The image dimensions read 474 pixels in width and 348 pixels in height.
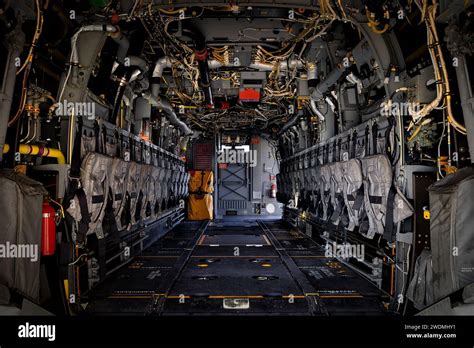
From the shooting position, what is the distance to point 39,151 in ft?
14.4

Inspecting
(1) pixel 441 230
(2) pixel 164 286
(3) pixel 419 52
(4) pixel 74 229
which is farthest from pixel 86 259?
(3) pixel 419 52

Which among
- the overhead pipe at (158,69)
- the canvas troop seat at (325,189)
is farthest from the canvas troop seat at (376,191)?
the overhead pipe at (158,69)

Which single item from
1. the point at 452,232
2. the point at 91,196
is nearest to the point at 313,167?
the point at 452,232

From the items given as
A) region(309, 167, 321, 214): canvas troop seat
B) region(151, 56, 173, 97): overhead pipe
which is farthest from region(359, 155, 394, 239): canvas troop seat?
region(151, 56, 173, 97): overhead pipe

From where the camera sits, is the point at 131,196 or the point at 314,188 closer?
the point at 131,196

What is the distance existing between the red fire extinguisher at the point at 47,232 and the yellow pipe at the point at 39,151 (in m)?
0.78

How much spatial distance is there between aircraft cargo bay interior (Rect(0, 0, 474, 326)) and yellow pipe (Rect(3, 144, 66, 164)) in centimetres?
3

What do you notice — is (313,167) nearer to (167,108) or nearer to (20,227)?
(167,108)

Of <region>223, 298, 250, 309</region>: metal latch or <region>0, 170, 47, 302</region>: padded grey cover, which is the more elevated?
<region>0, 170, 47, 302</region>: padded grey cover

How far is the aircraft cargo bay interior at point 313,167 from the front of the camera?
382 cm

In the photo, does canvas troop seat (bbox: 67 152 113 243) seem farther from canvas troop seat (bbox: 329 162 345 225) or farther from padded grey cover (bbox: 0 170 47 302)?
canvas troop seat (bbox: 329 162 345 225)

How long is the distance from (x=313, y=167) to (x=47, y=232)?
7.69 meters

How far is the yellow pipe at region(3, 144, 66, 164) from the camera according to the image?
4188 mm

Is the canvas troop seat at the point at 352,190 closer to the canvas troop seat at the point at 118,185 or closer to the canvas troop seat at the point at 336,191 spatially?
the canvas troop seat at the point at 336,191
